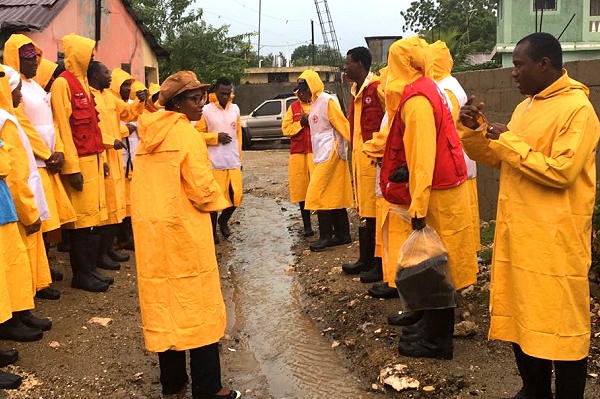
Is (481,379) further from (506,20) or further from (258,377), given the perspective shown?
(506,20)

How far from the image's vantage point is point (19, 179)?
449 cm

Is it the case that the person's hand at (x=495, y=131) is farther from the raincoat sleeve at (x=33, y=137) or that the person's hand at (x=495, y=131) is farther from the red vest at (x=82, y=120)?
the red vest at (x=82, y=120)

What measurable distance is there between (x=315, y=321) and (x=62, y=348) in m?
2.03

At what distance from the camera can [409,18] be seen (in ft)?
127

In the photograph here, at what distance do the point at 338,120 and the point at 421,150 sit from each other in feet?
11.8

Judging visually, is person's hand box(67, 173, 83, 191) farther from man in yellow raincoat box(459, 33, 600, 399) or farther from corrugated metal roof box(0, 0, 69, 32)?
corrugated metal roof box(0, 0, 69, 32)

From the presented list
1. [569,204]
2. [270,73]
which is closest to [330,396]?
[569,204]

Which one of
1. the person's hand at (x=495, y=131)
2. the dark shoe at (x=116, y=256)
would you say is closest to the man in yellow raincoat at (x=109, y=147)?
the dark shoe at (x=116, y=256)

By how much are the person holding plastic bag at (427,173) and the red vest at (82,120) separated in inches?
120

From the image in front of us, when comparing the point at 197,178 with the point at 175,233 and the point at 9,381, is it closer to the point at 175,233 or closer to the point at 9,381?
the point at 175,233

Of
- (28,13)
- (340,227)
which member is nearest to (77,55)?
(340,227)

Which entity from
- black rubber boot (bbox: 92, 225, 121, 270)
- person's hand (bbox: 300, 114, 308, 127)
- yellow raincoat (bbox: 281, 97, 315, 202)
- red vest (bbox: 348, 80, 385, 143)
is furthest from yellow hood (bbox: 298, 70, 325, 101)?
black rubber boot (bbox: 92, 225, 121, 270)

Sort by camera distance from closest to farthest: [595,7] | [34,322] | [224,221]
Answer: [34,322] < [224,221] < [595,7]

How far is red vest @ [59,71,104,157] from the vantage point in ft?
19.5
